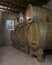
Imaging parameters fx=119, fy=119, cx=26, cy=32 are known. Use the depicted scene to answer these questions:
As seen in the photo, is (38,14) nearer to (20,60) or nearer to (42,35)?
(42,35)

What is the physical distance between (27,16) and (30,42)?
111 cm

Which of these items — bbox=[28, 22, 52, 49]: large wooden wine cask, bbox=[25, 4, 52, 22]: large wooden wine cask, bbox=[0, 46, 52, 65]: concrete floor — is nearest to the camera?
bbox=[0, 46, 52, 65]: concrete floor

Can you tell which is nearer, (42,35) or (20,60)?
(42,35)

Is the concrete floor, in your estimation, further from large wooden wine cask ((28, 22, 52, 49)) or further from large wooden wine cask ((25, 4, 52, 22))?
large wooden wine cask ((25, 4, 52, 22))

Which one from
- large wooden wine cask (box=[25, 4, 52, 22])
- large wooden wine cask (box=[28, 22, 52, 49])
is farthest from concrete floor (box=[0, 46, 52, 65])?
large wooden wine cask (box=[25, 4, 52, 22])

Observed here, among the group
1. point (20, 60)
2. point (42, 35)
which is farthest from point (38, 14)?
point (20, 60)

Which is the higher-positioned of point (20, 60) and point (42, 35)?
point (42, 35)

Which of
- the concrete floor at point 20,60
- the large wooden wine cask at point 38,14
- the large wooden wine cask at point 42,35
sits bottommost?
the concrete floor at point 20,60

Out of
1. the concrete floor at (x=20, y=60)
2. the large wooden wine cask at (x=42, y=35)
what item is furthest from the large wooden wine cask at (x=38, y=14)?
the concrete floor at (x=20, y=60)

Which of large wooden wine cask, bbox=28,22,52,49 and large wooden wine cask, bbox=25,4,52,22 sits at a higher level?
large wooden wine cask, bbox=25,4,52,22

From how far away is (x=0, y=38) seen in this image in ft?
26.1

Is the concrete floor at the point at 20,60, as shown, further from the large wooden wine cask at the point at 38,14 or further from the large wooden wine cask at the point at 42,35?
the large wooden wine cask at the point at 38,14

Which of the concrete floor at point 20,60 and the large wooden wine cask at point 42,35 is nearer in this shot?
the concrete floor at point 20,60

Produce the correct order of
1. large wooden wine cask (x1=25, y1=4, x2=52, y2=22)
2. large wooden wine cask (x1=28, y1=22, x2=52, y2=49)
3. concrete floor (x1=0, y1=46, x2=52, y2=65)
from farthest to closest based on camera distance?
large wooden wine cask (x1=25, y1=4, x2=52, y2=22), large wooden wine cask (x1=28, y1=22, x2=52, y2=49), concrete floor (x1=0, y1=46, x2=52, y2=65)
